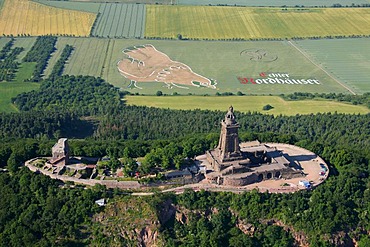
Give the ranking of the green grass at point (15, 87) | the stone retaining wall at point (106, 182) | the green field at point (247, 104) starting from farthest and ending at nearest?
the green grass at point (15, 87)
the green field at point (247, 104)
the stone retaining wall at point (106, 182)

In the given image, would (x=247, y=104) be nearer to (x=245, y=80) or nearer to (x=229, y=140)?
(x=245, y=80)

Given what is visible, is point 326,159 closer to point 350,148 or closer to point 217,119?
point 350,148

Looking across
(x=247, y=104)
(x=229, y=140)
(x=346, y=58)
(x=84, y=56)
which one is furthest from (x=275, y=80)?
(x=229, y=140)

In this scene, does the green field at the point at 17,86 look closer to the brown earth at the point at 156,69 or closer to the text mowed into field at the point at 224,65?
the text mowed into field at the point at 224,65

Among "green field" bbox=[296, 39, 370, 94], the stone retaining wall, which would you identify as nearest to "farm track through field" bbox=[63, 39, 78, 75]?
"green field" bbox=[296, 39, 370, 94]

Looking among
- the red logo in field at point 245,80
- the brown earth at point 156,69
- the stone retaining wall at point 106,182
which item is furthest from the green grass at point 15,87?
the red logo in field at point 245,80

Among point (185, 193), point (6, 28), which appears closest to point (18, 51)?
point (6, 28)

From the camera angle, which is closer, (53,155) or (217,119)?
(53,155)
